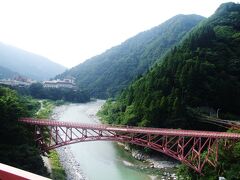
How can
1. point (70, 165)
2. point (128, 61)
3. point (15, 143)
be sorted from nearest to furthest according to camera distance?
point (15, 143) < point (70, 165) < point (128, 61)

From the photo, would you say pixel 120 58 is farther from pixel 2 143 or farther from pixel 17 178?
pixel 17 178

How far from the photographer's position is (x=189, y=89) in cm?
4169

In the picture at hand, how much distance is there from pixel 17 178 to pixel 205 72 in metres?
→ 43.5

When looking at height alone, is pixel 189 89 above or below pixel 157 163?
above

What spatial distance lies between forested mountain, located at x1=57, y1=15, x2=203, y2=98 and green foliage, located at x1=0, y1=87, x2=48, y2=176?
77.5 meters

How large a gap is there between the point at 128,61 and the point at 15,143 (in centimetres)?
10718

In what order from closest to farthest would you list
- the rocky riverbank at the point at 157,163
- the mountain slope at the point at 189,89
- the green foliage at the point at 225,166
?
the green foliage at the point at 225,166 → the rocky riverbank at the point at 157,163 → the mountain slope at the point at 189,89

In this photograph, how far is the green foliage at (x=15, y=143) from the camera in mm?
23234

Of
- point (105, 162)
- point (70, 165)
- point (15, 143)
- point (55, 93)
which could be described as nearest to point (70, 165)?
point (70, 165)

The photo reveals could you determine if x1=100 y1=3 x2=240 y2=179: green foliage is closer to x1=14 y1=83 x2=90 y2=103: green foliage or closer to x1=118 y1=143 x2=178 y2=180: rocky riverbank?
x1=118 y1=143 x2=178 y2=180: rocky riverbank

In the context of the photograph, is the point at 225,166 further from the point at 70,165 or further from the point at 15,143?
the point at 15,143

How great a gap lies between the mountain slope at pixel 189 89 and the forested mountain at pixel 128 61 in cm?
5256

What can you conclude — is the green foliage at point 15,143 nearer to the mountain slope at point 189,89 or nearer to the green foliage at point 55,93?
the mountain slope at point 189,89

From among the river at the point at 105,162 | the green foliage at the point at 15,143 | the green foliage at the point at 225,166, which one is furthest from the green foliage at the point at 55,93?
the green foliage at the point at 225,166
